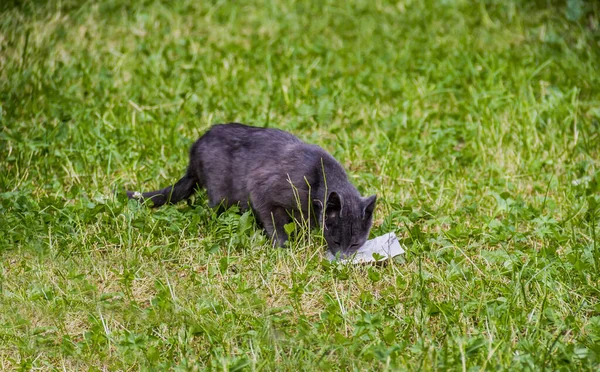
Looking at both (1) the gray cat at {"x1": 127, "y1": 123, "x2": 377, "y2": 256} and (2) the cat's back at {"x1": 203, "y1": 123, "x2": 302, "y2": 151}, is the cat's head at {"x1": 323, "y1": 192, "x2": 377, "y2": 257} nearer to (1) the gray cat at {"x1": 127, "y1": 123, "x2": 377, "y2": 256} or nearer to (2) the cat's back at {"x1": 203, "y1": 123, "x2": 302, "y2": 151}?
(1) the gray cat at {"x1": 127, "y1": 123, "x2": 377, "y2": 256}

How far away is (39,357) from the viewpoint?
4402 mm

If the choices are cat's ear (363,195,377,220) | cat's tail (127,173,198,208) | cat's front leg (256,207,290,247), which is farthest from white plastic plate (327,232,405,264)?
cat's tail (127,173,198,208)

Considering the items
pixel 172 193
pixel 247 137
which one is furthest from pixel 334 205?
pixel 172 193

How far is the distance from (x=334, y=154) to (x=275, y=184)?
55.9 inches

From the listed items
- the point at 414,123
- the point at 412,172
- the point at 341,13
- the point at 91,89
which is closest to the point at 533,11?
the point at 341,13

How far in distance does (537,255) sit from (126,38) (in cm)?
569

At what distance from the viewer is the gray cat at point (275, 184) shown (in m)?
5.51

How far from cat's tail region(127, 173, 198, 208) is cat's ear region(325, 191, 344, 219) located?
1.16 metres

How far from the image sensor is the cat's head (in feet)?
17.9

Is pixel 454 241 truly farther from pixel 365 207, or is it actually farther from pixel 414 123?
pixel 414 123

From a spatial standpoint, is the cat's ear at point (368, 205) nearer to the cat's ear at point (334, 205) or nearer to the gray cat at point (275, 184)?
the gray cat at point (275, 184)

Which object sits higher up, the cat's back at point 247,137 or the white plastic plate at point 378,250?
the cat's back at point 247,137

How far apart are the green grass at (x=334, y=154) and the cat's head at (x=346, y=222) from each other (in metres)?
0.14

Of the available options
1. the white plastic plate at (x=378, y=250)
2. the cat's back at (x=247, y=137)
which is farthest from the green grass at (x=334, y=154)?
the cat's back at (x=247, y=137)
